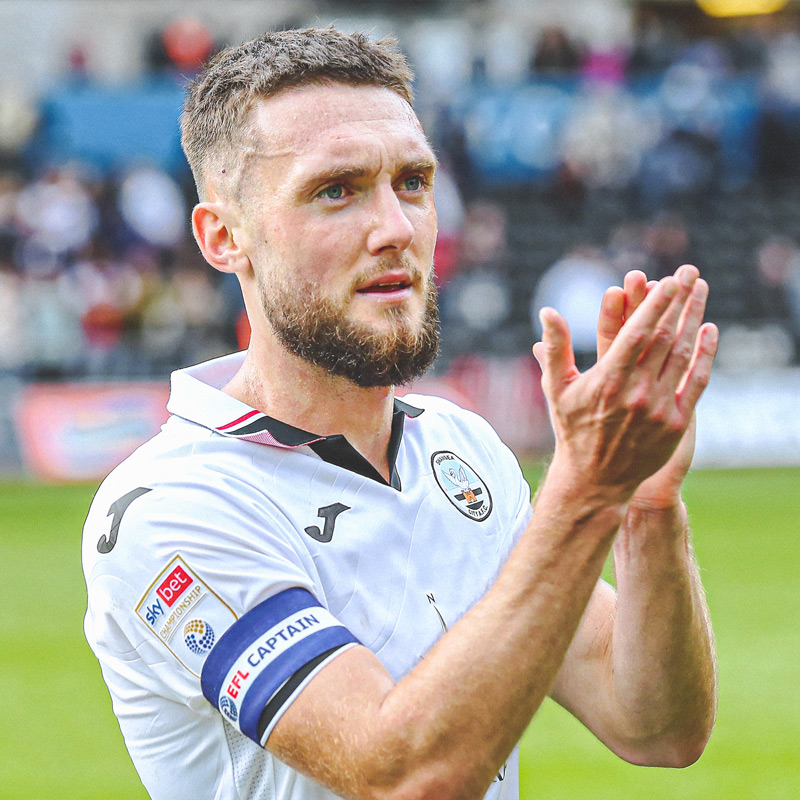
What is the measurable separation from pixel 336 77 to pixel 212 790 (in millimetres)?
1407

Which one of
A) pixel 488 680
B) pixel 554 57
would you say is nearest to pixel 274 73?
pixel 488 680

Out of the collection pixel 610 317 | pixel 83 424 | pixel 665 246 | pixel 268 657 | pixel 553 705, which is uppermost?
pixel 610 317

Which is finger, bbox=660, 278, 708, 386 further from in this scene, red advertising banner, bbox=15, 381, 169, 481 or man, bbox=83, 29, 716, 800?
red advertising banner, bbox=15, 381, 169, 481

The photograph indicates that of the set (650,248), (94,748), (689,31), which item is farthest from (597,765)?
(689,31)

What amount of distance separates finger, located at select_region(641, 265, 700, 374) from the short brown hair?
3.06ft

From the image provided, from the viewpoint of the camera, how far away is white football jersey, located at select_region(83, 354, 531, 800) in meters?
2.24

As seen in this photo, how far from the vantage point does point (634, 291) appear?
221 centimetres

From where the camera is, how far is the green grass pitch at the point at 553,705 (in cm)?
597

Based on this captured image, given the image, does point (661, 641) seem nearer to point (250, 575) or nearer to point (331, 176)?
point (250, 575)

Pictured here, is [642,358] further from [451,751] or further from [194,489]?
[194,489]

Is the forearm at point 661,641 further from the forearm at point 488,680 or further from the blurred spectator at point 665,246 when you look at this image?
the blurred spectator at point 665,246

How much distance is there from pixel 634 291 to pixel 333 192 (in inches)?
26.2

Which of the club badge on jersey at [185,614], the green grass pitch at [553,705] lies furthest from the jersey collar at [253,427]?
the green grass pitch at [553,705]

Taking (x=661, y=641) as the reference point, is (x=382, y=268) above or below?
above
